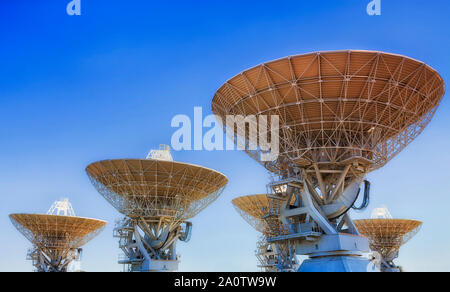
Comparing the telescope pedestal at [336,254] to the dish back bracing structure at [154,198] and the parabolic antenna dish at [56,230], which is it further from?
the parabolic antenna dish at [56,230]

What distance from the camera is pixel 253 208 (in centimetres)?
5881

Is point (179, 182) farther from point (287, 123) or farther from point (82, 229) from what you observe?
point (82, 229)

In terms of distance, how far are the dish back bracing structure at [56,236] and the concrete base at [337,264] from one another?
39513 mm

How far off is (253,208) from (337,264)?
28519 mm

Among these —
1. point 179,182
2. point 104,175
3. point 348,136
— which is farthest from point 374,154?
point 104,175

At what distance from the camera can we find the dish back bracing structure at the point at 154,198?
42.9 m

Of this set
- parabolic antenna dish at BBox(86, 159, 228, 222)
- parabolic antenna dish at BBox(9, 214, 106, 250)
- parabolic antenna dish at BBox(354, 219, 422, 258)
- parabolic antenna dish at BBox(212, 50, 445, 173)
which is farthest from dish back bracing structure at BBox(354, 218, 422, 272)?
parabolic antenna dish at BBox(9, 214, 106, 250)

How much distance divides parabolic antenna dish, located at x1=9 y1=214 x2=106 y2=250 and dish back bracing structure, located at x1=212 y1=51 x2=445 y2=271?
35691 millimetres

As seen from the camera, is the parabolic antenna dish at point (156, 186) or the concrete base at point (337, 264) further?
the parabolic antenna dish at point (156, 186)

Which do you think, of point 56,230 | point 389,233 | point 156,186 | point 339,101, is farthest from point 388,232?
point 56,230

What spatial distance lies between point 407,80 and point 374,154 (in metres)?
7.00

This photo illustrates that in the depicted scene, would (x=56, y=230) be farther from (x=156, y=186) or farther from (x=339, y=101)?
→ (x=339, y=101)

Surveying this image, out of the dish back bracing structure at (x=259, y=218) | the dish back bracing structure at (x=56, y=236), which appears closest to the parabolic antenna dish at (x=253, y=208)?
the dish back bracing structure at (x=259, y=218)

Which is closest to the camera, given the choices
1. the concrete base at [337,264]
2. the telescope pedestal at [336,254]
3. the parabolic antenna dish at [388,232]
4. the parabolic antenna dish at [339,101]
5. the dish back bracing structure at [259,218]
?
the parabolic antenna dish at [339,101]
